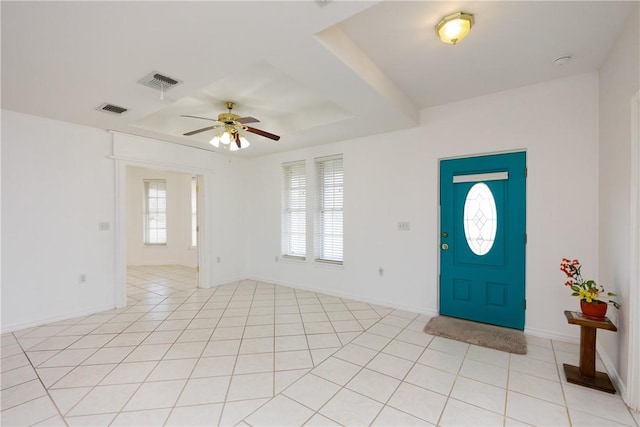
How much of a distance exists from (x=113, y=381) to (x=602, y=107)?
5.01 m

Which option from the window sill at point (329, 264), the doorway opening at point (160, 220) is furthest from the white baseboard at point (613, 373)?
the doorway opening at point (160, 220)

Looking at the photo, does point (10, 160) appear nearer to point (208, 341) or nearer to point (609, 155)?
point (208, 341)

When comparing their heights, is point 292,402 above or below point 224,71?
below

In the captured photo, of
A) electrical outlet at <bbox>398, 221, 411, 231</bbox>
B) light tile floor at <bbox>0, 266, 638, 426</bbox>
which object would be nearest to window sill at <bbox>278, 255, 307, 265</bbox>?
light tile floor at <bbox>0, 266, 638, 426</bbox>

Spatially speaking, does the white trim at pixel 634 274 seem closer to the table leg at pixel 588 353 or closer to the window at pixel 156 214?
the table leg at pixel 588 353

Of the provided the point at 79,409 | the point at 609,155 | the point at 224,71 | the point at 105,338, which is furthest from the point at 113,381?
the point at 609,155

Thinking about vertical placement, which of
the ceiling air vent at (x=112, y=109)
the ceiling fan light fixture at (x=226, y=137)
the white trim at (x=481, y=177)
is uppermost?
the ceiling air vent at (x=112, y=109)

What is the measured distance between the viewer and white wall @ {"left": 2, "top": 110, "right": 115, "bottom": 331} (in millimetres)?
3307

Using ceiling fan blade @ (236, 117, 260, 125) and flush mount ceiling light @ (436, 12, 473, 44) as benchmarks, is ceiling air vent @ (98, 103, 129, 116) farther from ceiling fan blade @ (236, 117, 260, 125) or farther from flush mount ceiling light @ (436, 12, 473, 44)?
flush mount ceiling light @ (436, 12, 473, 44)

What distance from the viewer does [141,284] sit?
559cm

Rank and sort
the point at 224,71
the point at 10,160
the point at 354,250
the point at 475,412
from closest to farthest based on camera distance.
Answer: the point at 475,412, the point at 224,71, the point at 10,160, the point at 354,250

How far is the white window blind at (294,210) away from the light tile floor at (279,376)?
1.81 meters

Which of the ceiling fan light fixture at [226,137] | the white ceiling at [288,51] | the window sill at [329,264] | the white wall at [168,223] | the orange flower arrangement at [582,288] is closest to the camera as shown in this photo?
the white ceiling at [288,51]

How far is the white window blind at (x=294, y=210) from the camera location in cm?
528
